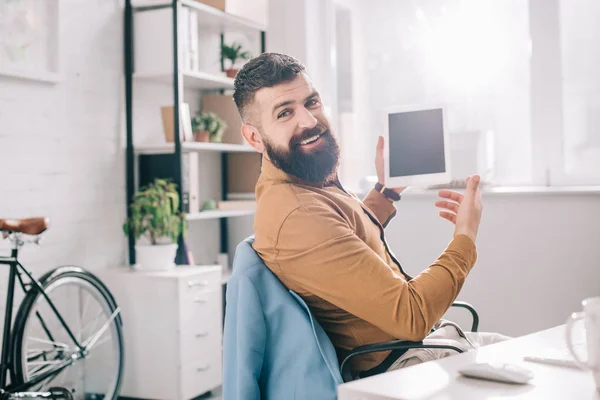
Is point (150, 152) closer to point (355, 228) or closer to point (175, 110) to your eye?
point (175, 110)

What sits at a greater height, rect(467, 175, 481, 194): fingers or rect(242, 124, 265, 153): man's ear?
rect(242, 124, 265, 153): man's ear

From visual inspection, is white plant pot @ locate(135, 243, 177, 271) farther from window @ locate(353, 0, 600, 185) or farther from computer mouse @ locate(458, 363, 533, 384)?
computer mouse @ locate(458, 363, 533, 384)

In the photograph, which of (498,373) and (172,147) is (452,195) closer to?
(498,373)

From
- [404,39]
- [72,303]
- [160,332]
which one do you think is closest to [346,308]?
[160,332]

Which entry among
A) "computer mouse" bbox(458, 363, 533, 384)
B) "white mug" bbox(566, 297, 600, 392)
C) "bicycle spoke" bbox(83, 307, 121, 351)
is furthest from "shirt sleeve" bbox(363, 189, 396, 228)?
"bicycle spoke" bbox(83, 307, 121, 351)

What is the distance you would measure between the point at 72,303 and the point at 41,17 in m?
1.24

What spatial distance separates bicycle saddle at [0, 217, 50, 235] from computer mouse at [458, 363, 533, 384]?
1.91m

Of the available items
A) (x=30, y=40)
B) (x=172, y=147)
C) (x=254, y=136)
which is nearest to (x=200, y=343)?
(x=172, y=147)

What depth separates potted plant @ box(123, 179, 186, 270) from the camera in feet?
10.6

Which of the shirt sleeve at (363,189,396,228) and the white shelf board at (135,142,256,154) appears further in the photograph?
the white shelf board at (135,142,256,154)

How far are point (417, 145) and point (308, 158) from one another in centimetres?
30

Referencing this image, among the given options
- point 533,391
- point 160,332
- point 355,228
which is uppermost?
point 355,228

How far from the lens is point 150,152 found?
3479mm

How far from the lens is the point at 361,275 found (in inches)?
57.2
